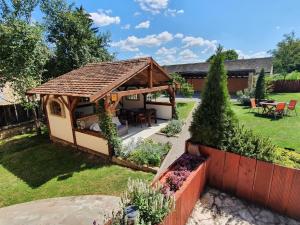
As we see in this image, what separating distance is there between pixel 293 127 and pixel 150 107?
9253 millimetres

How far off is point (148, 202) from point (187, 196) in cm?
132

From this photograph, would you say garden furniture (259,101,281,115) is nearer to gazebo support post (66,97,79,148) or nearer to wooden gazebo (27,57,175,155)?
wooden gazebo (27,57,175,155)

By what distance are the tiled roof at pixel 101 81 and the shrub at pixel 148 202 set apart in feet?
17.2

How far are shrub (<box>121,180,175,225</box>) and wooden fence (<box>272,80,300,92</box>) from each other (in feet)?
92.2

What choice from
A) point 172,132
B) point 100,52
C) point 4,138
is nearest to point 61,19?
point 100,52

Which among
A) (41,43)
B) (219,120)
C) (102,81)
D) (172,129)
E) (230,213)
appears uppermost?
(41,43)

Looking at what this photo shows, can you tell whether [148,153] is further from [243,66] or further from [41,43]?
[243,66]

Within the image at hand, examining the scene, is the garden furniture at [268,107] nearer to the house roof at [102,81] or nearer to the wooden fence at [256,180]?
the house roof at [102,81]

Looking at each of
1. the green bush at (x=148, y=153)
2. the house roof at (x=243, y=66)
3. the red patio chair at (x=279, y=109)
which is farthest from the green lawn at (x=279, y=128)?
the house roof at (x=243, y=66)

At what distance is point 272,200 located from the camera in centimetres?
493

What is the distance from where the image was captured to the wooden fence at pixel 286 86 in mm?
25594

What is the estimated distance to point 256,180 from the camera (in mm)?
5031

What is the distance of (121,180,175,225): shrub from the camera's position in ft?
10.8

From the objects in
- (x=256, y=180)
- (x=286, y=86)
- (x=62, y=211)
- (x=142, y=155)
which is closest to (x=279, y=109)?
(x=256, y=180)
